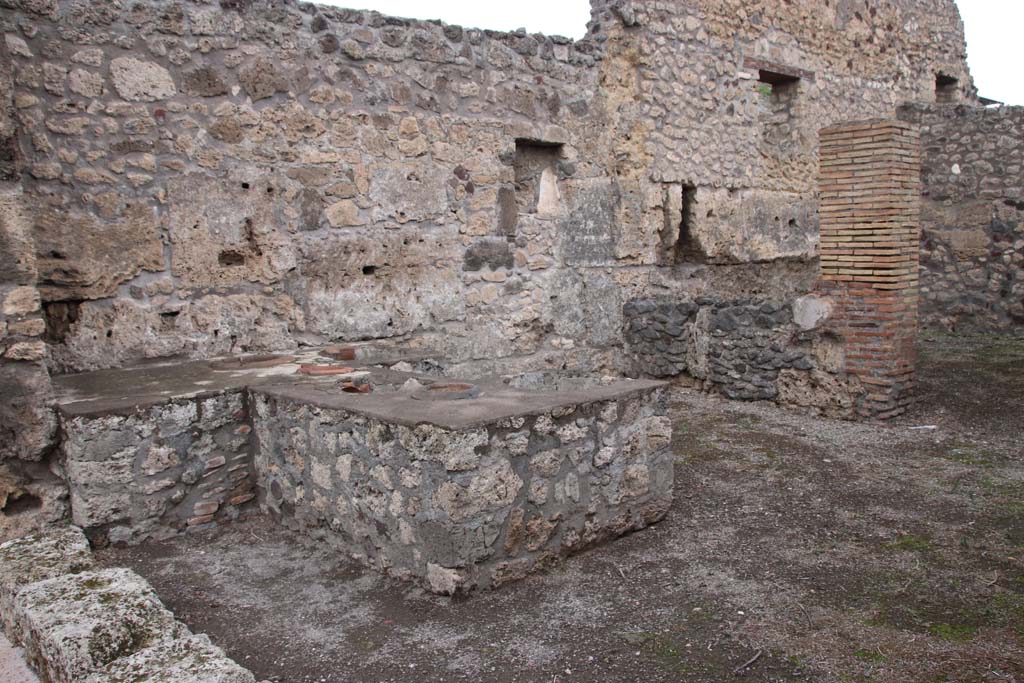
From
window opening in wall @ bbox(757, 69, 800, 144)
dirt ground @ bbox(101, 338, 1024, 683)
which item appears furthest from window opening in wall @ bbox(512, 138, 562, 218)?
window opening in wall @ bbox(757, 69, 800, 144)

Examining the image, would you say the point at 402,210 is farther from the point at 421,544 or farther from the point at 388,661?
the point at 388,661

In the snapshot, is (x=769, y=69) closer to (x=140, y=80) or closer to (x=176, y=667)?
(x=140, y=80)

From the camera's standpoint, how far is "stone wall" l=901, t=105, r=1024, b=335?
9391 mm

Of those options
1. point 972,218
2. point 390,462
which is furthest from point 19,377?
point 972,218

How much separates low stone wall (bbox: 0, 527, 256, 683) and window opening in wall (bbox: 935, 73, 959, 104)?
12.0 metres

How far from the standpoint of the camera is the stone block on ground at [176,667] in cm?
218

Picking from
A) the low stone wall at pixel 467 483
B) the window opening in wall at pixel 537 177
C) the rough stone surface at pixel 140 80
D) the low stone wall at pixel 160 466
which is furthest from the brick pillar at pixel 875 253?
the rough stone surface at pixel 140 80

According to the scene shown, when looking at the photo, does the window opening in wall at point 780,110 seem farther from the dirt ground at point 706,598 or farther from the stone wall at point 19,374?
the stone wall at point 19,374

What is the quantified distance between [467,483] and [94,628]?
1.27 metres

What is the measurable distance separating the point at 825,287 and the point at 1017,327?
4.71 m

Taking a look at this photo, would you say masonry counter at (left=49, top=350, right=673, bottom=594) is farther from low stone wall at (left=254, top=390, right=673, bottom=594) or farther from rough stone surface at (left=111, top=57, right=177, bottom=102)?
rough stone surface at (left=111, top=57, right=177, bottom=102)

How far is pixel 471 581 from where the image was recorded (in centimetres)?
309

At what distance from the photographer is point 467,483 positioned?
3039mm

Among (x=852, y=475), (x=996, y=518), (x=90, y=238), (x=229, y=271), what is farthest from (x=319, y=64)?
(x=996, y=518)
